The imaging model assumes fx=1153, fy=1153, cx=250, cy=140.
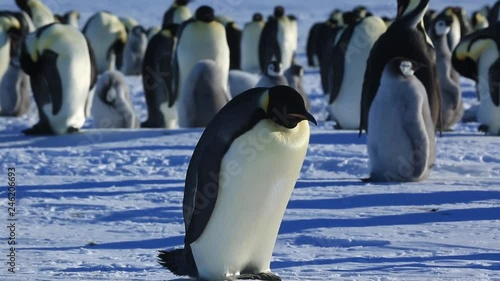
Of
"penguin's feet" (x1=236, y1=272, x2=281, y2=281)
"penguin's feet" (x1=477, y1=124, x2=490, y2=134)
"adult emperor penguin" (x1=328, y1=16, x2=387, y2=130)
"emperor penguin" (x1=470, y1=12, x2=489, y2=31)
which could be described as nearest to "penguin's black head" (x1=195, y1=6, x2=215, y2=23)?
"adult emperor penguin" (x1=328, y1=16, x2=387, y2=130)

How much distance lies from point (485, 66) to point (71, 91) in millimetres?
3463

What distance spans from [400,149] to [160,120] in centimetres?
566

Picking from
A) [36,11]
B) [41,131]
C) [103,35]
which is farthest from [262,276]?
[103,35]

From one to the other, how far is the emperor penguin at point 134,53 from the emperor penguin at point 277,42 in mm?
2189

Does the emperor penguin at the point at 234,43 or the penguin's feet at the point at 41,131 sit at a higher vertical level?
the emperor penguin at the point at 234,43

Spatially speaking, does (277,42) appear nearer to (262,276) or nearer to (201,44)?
(201,44)

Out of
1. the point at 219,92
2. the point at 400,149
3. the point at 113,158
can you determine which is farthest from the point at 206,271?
the point at 219,92

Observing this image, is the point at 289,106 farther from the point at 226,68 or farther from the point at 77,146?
the point at 226,68

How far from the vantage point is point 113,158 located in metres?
8.26

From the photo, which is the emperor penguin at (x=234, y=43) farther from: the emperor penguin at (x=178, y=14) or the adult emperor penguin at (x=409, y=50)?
the adult emperor penguin at (x=409, y=50)

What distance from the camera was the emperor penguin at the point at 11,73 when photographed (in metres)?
12.9

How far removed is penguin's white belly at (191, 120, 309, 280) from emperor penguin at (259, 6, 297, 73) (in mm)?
15549

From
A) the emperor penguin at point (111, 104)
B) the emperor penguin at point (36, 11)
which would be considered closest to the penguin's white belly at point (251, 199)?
the emperor penguin at point (111, 104)

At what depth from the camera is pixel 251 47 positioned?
21.2m
